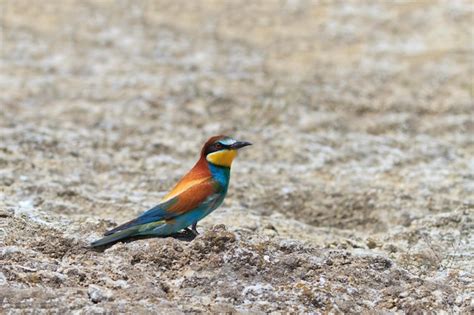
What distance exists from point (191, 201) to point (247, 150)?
426 cm

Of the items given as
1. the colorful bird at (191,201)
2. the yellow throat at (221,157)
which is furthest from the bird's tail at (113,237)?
the yellow throat at (221,157)

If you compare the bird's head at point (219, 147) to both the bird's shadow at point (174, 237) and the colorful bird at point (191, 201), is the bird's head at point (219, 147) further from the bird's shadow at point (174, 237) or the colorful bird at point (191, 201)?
the bird's shadow at point (174, 237)

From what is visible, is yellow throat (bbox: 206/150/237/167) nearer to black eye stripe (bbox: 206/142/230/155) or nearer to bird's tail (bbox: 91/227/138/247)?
black eye stripe (bbox: 206/142/230/155)

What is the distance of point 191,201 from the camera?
5590 mm

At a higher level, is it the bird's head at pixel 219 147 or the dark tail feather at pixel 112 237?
the bird's head at pixel 219 147

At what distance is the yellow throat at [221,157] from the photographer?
5.79 m

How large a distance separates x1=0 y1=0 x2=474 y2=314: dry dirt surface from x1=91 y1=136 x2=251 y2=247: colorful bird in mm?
120

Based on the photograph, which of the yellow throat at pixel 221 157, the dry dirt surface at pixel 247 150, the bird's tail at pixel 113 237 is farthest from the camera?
the yellow throat at pixel 221 157

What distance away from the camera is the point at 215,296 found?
5035 millimetres

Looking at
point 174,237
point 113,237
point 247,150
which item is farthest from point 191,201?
point 247,150

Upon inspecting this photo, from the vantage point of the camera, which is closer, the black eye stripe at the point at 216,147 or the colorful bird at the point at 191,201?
the colorful bird at the point at 191,201

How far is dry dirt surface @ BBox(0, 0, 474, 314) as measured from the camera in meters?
5.22

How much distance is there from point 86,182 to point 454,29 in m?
7.66

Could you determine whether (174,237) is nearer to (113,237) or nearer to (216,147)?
(113,237)
